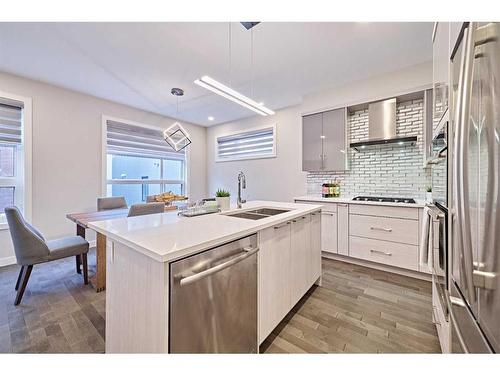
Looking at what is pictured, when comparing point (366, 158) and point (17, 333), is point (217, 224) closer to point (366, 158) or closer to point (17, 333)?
point (17, 333)

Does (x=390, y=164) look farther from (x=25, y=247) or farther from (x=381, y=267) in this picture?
(x=25, y=247)

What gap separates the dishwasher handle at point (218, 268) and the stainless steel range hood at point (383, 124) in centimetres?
271

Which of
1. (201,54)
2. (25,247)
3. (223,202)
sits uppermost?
(201,54)

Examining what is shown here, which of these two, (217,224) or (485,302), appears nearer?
(485,302)

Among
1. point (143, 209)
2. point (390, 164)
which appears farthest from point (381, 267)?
point (143, 209)

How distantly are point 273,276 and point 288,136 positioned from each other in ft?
11.2

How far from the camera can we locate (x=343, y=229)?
3.04 m

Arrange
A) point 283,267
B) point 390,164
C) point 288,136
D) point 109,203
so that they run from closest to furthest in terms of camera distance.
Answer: point 283,267
point 390,164
point 109,203
point 288,136

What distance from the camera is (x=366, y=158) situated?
3418 millimetres

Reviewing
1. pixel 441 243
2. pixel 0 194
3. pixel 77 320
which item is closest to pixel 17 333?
pixel 77 320

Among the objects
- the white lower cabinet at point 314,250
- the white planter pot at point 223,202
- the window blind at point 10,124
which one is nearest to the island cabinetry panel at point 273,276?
the white lower cabinet at point 314,250

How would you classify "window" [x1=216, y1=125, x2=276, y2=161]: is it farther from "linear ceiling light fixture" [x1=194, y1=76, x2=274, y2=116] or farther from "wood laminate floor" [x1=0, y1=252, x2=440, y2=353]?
"wood laminate floor" [x1=0, y1=252, x2=440, y2=353]
